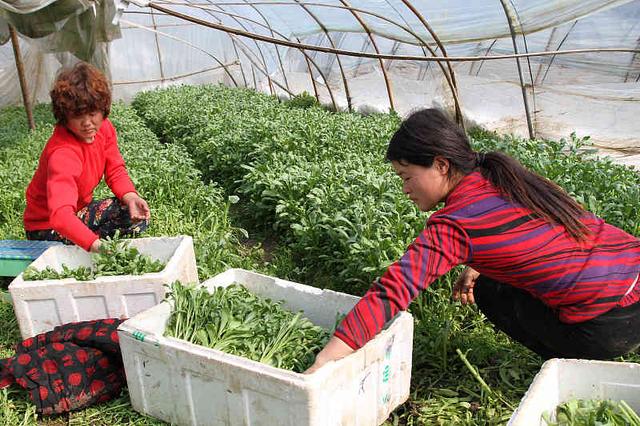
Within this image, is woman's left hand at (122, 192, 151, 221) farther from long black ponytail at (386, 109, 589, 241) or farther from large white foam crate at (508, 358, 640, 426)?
large white foam crate at (508, 358, 640, 426)

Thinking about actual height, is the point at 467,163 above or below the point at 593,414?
above

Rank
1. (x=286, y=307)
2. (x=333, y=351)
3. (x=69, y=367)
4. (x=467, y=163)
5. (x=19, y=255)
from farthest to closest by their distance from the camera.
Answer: (x=19, y=255), (x=286, y=307), (x=69, y=367), (x=467, y=163), (x=333, y=351)

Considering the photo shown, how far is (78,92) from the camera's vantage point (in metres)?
3.17

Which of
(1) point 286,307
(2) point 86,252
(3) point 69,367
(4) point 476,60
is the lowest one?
(3) point 69,367

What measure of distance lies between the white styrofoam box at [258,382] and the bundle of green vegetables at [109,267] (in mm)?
598

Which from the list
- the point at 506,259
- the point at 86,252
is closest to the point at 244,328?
the point at 506,259

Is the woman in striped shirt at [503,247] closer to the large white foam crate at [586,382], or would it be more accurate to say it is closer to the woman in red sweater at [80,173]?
the large white foam crate at [586,382]

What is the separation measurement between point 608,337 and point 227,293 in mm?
1541

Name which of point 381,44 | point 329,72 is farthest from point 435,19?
point 329,72

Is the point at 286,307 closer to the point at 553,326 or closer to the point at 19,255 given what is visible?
the point at 553,326

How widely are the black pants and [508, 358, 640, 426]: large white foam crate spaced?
0.45 m

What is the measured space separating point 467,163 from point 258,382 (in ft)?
3.58

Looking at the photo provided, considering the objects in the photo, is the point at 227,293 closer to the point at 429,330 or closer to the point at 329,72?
the point at 429,330

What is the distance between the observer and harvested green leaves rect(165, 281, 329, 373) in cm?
229
